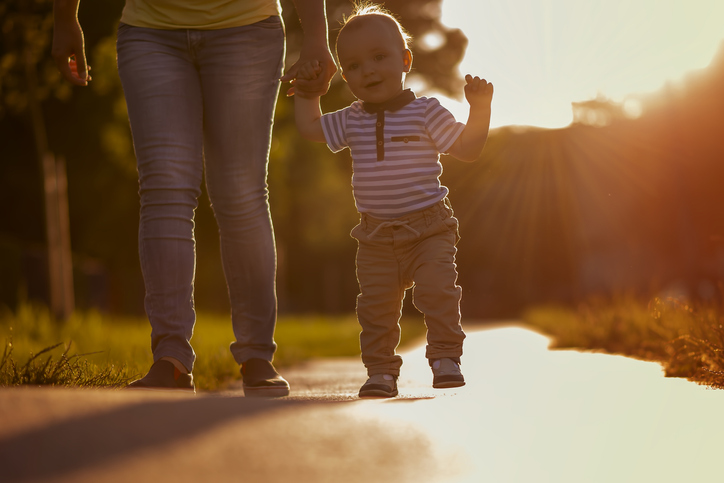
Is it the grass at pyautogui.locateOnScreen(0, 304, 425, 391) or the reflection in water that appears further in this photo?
the grass at pyautogui.locateOnScreen(0, 304, 425, 391)

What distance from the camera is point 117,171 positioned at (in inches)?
532

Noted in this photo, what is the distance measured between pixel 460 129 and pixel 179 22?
1242 mm

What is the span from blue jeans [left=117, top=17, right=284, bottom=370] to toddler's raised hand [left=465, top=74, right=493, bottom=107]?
799 mm

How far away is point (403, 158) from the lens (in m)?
3.61

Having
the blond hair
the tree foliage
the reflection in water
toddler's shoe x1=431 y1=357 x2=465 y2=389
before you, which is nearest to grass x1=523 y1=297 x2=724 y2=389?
the reflection in water

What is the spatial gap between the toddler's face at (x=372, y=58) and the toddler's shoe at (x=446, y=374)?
1202mm

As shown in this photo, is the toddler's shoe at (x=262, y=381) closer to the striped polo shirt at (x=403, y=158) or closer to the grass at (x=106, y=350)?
the grass at (x=106, y=350)

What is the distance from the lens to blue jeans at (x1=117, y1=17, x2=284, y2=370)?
128 inches

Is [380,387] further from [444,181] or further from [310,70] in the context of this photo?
[444,181]

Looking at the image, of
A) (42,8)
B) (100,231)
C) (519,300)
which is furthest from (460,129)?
(519,300)

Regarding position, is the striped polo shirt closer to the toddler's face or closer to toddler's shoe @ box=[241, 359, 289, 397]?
the toddler's face

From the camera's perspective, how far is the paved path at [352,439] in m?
1.62

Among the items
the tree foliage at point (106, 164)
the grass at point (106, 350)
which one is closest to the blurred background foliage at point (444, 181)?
the tree foliage at point (106, 164)

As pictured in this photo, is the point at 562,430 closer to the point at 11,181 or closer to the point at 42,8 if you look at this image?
the point at 42,8
